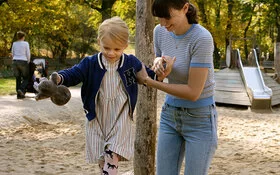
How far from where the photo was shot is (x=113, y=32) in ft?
7.09

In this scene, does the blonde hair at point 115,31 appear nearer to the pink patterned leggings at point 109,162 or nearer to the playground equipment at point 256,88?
the pink patterned leggings at point 109,162

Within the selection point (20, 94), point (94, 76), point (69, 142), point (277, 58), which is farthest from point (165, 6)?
point (277, 58)

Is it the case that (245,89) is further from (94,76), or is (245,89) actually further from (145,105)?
(94,76)

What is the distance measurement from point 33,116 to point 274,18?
20582mm

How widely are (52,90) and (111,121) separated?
43 cm

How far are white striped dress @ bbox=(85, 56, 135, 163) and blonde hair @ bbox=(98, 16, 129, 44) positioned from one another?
0.55 ft

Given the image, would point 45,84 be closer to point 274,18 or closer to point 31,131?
point 31,131

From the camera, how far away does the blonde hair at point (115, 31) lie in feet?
7.09

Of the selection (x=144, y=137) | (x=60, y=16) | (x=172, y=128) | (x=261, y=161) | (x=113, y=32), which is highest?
(x=60, y=16)

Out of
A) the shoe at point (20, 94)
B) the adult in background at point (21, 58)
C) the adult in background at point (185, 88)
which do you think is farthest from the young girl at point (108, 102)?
the shoe at point (20, 94)

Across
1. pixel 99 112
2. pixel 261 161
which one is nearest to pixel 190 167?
pixel 99 112

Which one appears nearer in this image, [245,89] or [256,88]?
[256,88]

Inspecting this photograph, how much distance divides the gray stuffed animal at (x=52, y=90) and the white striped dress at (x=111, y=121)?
27cm

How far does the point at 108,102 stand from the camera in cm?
229
